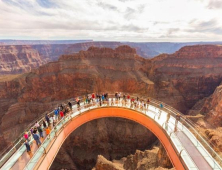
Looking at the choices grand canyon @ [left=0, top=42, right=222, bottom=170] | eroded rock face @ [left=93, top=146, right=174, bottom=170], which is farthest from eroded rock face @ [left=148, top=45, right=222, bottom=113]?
eroded rock face @ [left=93, top=146, right=174, bottom=170]

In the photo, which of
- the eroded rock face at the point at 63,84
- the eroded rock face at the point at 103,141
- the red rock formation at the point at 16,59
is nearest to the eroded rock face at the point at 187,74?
the eroded rock face at the point at 63,84

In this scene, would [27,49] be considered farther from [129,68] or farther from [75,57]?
[129,68]

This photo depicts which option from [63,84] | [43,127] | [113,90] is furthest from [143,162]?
[63,84]

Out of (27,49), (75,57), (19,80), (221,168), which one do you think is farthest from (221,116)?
(27,49)

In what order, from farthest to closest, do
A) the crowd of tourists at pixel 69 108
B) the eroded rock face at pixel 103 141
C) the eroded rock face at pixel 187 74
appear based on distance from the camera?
the eroded rock face at pixel 187 74 < the eroded rock face at pixel 103 141 < the crowd of tourists at pixel 69 108

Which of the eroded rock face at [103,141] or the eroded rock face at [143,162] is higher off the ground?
the eroded rock face at [143,162]

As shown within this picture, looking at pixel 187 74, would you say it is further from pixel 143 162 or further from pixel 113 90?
pixel 143 162

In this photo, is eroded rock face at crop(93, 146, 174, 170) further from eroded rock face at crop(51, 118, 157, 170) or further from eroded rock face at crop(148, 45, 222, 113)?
eroded rock face at crop(148, 45, 222, 113)

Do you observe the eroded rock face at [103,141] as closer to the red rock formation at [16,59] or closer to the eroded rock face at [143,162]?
the eroded rock face at [143,162]
